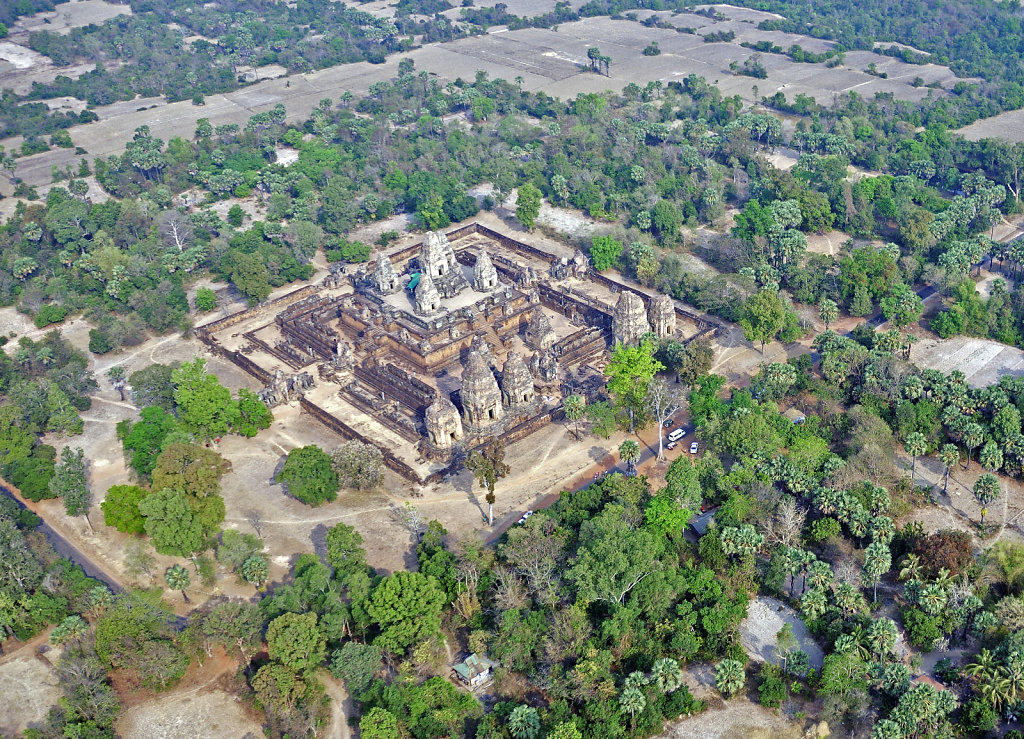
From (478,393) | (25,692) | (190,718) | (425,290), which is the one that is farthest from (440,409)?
(25,692)

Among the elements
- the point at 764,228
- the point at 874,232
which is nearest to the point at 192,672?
the point at 764,228

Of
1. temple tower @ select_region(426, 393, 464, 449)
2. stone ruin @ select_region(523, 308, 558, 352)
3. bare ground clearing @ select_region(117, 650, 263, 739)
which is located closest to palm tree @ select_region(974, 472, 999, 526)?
stone ruin @ select_region(523, 308, 558, 352)

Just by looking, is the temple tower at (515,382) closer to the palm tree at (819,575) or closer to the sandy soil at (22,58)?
the palm tree at (819,575)

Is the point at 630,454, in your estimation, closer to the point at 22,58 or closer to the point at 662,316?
the point at 662,316

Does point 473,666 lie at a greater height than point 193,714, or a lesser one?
greater

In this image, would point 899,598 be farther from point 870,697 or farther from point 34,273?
point 34,273

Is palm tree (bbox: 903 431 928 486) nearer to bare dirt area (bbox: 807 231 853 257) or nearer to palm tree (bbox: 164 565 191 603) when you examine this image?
bare dirt area (bbox: 807 231 853 257)
